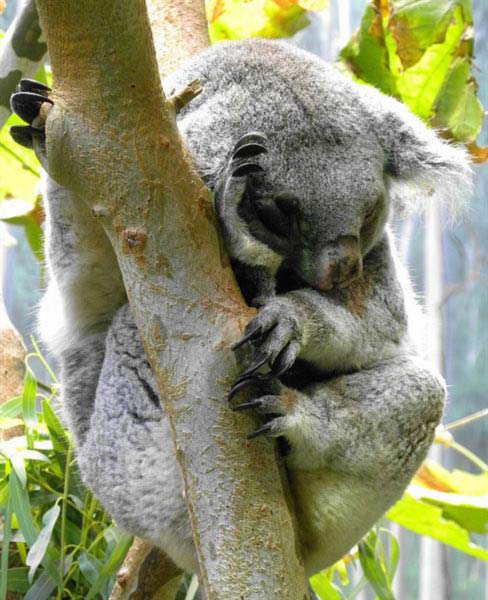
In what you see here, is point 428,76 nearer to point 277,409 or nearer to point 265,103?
point 265,103

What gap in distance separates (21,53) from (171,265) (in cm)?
137

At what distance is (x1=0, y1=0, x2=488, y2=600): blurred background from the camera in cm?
595

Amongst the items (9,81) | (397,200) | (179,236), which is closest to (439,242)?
(397,200)

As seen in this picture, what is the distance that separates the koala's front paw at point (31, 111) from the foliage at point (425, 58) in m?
2.01

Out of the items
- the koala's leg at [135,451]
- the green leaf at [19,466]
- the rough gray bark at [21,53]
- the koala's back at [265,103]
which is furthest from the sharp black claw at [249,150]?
the green leaf at [19,466]

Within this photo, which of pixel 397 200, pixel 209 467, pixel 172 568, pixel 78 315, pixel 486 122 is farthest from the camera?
pixel 486 122

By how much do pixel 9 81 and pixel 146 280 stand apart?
1.34m

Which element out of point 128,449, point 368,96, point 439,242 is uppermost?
point 368,96

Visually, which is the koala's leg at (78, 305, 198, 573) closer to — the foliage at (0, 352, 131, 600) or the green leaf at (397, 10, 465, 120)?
the foliage at (0, 352, 131, 600)

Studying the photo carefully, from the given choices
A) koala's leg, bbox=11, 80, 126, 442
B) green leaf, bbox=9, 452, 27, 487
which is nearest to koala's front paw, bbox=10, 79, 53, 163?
koala's leg, bbox=11, 80, 126, 442

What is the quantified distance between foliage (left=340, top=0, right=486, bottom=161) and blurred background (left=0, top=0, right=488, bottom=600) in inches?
85.9

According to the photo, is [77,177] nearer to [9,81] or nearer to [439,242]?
[9,81]

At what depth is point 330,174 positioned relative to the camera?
220 cm

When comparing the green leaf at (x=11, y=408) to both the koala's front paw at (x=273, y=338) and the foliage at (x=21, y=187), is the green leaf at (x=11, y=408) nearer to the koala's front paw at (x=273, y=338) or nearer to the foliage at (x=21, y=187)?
the foliage at (x=21, y=187)
